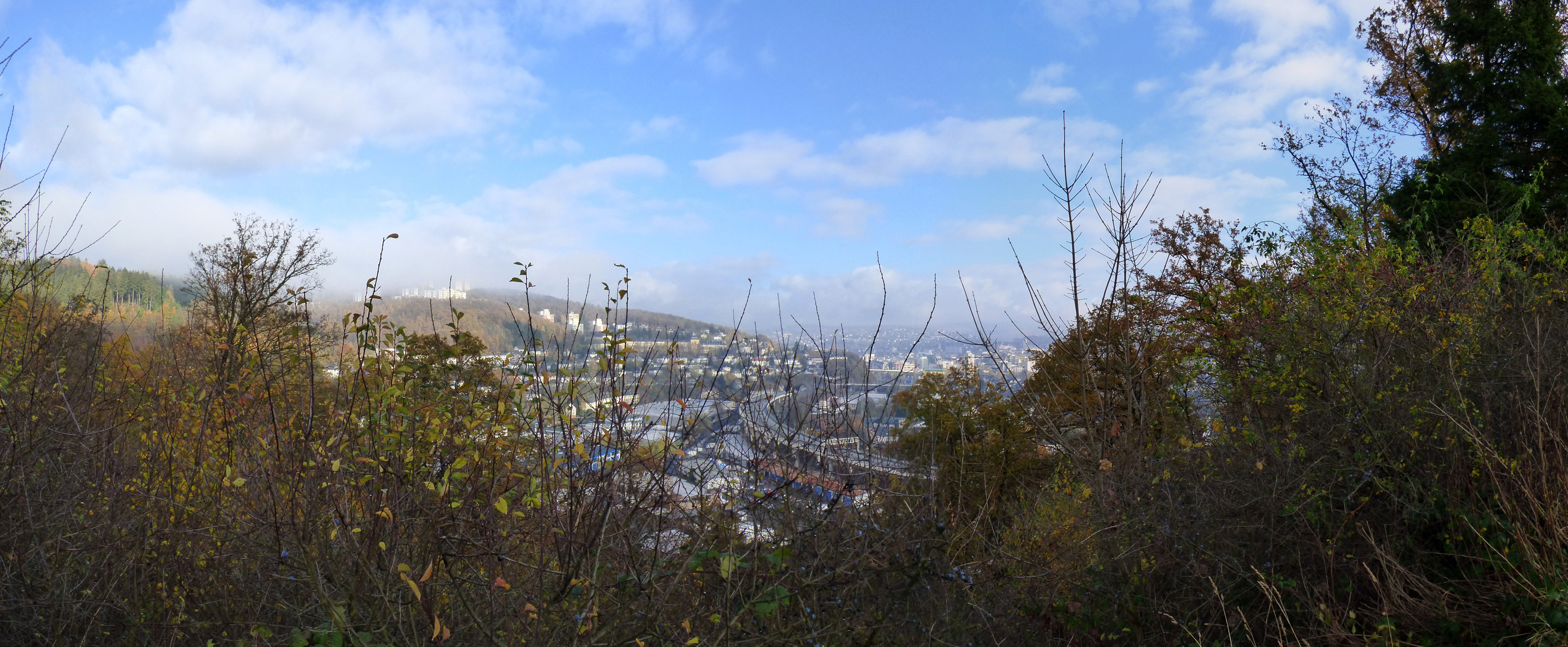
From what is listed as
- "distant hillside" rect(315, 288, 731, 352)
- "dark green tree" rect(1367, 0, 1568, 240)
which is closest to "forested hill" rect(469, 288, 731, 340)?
"distant hillside" rect(315, 288, 731, 352)

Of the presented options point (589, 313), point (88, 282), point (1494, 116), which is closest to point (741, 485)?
point (589, 313)

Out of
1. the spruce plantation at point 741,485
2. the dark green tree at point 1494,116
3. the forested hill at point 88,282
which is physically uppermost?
the dark green tree at point 1494,116

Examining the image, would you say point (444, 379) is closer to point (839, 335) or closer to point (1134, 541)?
point (839, 335)

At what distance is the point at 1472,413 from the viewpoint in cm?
413

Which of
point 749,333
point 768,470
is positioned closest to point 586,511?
point 768,470

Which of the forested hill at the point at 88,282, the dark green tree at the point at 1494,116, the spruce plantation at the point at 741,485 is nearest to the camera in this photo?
the spruce plantation at the point at 741,485

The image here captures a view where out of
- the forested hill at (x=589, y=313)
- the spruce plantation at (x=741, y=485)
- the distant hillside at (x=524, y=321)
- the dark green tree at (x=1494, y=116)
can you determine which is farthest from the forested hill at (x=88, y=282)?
the dark green tree at (x=1494, y=116)

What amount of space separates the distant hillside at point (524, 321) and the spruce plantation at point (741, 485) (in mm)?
41

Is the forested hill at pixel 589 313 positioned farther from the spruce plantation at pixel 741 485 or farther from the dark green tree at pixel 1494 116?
the dark green tree at pixel 1494 116

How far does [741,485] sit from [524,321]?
4.48 ft

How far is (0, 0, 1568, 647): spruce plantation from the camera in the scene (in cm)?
271

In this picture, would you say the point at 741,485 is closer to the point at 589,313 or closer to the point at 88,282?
the point at 589,313

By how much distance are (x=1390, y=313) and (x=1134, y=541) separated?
2336mm

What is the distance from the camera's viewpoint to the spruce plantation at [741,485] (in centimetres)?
271
